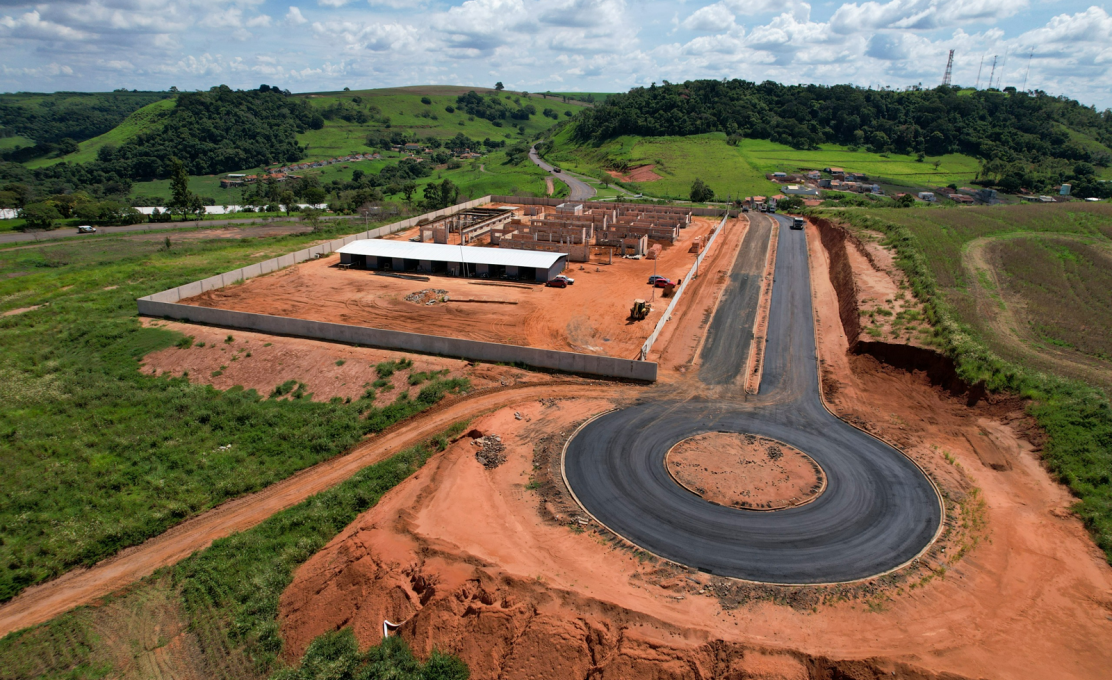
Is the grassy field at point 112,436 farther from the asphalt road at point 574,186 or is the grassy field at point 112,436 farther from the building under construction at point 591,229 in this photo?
the asphalt road at point 574,186

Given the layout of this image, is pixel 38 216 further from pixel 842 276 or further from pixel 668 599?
pixel 842 276

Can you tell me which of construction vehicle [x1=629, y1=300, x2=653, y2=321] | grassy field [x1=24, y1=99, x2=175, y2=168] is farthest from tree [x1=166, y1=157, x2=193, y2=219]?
grassy field [x1=24, y1=99, x2=175, y2=168]

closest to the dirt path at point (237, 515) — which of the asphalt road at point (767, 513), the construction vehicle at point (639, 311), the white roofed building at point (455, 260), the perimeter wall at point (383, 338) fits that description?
the perimeter wall at point (383, 338)

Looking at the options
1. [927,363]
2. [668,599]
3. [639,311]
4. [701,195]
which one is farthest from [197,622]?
[701,195]

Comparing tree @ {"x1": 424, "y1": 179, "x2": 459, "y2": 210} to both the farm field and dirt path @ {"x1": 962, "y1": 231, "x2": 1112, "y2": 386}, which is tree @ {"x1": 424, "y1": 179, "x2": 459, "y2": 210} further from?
dirt path @ {"x1": 962, "y1": 231, "x2": 1112, "y2": 386}

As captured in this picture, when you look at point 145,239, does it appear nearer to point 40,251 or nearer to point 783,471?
point 40,251

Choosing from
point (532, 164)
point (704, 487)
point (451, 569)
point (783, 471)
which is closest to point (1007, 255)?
point (783, 471)
